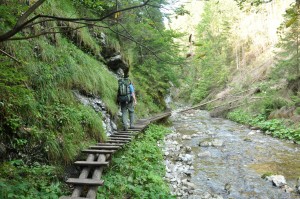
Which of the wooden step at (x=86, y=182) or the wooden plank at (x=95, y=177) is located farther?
the wooden step at (x=86, y=182)

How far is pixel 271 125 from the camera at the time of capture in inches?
464

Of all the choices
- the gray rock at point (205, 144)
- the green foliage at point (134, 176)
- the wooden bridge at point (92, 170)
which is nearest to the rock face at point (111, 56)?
the green foliage at point (134, 176)

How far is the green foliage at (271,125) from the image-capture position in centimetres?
996

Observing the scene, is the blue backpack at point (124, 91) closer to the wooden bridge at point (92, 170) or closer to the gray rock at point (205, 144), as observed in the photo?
the wooden bridge at point (92, 170)

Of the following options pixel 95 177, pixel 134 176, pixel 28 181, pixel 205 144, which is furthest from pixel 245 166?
pixel 28 181

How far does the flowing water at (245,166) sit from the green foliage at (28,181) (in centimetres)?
324

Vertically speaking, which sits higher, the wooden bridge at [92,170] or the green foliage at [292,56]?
the green foliage at [292,56]

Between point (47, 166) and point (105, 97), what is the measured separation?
4.07 meters

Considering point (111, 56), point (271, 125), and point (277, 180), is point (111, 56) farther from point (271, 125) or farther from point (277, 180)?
point (271, 125)

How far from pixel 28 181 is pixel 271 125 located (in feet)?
38.5

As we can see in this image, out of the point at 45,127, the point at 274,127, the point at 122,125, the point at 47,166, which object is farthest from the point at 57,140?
the point at 274,127

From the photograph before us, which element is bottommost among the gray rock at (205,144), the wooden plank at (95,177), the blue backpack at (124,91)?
the gray rock at (205,144)

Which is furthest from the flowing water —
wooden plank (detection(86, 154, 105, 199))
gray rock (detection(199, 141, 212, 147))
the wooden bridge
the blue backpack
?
the blue backpack

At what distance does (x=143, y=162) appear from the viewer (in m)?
5.61
